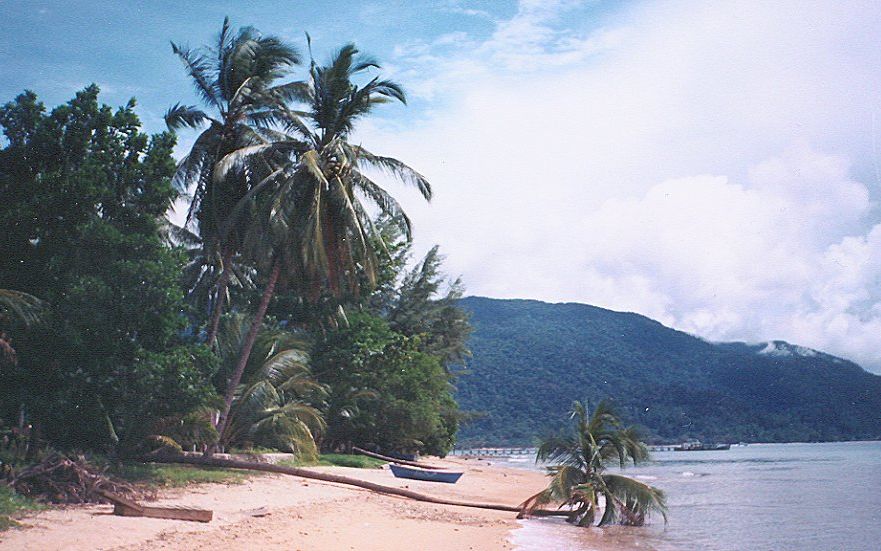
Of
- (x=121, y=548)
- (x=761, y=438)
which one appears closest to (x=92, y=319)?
(x=121, y=548)

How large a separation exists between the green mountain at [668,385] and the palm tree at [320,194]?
8152 cm

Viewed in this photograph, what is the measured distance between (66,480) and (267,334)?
1320 cm

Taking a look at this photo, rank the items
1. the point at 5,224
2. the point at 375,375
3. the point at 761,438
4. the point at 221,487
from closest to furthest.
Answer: the point at 5,224, the point at 221,487, the point at 375,375, the point at 761,438

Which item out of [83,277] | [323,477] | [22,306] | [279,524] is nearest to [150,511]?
[279,524]

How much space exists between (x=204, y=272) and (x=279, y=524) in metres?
19.9

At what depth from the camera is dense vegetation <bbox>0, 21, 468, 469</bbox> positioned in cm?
1406

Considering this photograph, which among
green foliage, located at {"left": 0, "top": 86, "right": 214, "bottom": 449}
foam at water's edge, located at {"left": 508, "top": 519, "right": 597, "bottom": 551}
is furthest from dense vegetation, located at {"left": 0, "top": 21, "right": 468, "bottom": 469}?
foam at water's edge, located at {"left": 508, "top": 519, "right": 597, "bottom": 551}

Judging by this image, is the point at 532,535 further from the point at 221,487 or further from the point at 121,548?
the point at 121,548

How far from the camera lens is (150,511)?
10531 mm

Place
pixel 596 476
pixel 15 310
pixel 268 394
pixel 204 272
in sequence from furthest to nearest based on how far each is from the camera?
pixel 204 272, pixel 268 394, pixel 596 476, pixel 15 310

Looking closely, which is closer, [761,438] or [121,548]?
[121,548]

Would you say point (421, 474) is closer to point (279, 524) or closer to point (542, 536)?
point (542, 536)

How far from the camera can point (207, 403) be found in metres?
16.4

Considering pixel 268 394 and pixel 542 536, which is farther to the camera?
pixel 268 394
